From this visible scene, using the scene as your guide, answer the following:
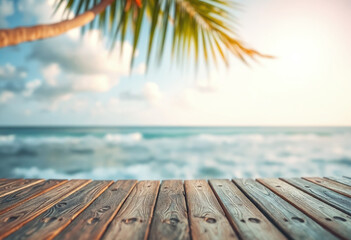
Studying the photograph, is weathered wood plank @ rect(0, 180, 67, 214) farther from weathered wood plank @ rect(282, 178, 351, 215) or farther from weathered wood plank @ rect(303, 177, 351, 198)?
weathered wood plank @ rect(303, 177, 351, 198)

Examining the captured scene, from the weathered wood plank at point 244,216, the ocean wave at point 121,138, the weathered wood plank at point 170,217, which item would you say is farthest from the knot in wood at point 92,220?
the ocean wave at point 121,138

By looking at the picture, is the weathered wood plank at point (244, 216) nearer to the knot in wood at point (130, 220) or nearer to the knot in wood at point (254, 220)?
the knot in wood at point (254, 220)

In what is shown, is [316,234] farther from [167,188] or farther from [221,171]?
[221,171]

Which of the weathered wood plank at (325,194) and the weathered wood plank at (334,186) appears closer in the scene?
the weathered wood plank at (325,194)

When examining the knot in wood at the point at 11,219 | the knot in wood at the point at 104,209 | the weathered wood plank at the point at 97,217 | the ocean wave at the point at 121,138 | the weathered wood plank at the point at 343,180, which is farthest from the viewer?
the ocean wave at the point at 121,138

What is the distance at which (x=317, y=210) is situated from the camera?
1005mm

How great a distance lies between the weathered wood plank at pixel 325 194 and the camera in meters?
1.08

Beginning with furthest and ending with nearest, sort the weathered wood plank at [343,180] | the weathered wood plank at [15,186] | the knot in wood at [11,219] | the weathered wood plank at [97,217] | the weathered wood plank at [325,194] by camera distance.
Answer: the weathered wood plank at [343,180]
the weathered wood plank at [15,186]
the weathered wood plank at [325,194]
the knot in wood at [11,219]
the weathered wood plank at [97,217]

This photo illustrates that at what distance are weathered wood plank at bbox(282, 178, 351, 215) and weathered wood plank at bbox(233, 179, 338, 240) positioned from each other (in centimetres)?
24

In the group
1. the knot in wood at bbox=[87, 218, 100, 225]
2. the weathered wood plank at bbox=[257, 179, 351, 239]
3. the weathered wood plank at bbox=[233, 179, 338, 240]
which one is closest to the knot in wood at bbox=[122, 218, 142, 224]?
the knot in wood at bbox=[87, 218, 100, 225]

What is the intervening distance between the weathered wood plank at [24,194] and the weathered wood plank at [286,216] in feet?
4.01

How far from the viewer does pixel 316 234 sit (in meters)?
0.77

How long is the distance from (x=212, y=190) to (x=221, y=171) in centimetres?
579

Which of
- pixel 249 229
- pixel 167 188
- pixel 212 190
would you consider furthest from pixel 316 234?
pixel 167 188
